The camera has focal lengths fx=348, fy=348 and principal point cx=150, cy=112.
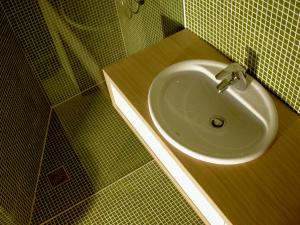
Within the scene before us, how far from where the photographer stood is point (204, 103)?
153 centimetres

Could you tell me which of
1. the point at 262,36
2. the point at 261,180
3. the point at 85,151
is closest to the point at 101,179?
the point at 85,151

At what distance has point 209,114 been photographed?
4.87ft

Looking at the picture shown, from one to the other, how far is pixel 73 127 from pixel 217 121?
116cm

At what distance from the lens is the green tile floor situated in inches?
73.8

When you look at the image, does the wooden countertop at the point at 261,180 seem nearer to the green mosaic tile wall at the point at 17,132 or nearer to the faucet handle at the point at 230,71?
the faucet handle at the point at 230,71

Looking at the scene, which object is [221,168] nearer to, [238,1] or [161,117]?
[161,117]

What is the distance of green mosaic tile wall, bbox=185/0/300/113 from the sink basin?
8 cm

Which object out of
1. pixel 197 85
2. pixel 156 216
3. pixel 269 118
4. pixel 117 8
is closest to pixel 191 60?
pixel 197 85

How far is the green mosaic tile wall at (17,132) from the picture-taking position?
164 cm

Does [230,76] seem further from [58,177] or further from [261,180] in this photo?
[58,177]

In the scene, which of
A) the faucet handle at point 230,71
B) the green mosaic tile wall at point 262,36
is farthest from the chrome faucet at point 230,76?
the green mosaic tile wall at point 262,36

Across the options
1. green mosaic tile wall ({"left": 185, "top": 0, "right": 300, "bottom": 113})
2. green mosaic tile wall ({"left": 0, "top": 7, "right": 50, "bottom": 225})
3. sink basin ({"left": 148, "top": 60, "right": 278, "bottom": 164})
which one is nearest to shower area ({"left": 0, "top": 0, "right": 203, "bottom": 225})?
green mosaic tile wall ({"left": 0, "top": 7, "right": 50, "bottom": 225})

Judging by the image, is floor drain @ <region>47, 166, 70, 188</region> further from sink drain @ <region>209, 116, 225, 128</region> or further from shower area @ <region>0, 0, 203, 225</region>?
sink drain @ <region>209, 116, 225, 128</region>

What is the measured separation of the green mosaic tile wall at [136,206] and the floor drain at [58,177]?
0.19m
